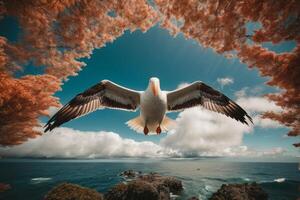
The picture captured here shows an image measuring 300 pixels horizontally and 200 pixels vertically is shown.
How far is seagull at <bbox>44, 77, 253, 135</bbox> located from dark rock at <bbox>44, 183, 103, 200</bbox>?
4.29 metres

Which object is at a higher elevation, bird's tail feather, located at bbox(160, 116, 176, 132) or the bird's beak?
the bird's beak

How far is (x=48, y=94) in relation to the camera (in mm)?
8539

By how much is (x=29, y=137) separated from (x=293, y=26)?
1250 cm

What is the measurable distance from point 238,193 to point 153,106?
1472 centimetres

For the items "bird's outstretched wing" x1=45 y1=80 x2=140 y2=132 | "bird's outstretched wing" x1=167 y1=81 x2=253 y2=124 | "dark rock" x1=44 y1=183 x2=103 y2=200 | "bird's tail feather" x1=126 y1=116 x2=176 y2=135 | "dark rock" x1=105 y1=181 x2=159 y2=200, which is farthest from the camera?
"dark rock" x1=105 y1=181 x2=159 y2=200

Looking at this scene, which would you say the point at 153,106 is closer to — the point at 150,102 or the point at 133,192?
the point at 150,102

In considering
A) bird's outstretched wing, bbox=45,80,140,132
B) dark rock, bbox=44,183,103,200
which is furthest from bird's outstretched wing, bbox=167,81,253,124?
dark rock, bbox=44,183,103,200

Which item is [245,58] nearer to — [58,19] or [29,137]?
[58,19]

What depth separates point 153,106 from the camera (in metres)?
6.38

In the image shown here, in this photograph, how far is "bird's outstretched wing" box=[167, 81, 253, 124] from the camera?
263 inches

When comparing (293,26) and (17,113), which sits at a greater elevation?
(293,26)

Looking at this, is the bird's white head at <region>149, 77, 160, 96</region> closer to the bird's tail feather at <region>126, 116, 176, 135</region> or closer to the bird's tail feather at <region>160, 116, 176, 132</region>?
the bird's tail feather at <region>126, 116, 176, 135</region>

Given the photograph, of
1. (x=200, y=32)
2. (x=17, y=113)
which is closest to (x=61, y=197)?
(x=17, y=113)

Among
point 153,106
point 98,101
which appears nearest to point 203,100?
point 153,106
